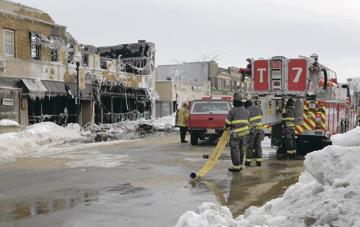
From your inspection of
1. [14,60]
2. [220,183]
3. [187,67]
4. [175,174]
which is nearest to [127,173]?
[175,174]

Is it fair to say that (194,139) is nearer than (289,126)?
No

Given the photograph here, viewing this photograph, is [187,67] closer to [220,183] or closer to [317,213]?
[220,183]

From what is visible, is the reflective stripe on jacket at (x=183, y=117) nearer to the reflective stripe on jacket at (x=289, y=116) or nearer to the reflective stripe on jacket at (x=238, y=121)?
the reflective stripe on jacket at (x=289, y=116)

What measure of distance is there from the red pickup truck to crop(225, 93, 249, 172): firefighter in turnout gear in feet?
24.9

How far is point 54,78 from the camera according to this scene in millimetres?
26750

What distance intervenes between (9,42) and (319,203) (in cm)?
2114

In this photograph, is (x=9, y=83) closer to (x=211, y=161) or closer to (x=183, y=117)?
(x=183, y=117)

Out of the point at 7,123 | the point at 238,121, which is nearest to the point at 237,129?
the point at 238,121

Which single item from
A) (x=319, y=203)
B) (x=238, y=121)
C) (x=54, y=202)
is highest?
(x=238, y=121)

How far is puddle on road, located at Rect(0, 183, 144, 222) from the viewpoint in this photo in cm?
781

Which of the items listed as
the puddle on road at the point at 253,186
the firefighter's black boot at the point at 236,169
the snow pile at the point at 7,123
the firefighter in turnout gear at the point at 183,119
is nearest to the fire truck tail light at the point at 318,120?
the puddle on road at the point at 253,186

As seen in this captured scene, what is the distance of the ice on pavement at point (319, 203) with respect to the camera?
17.1 feet

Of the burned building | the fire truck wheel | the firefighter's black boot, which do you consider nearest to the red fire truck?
the firefighter's black boot

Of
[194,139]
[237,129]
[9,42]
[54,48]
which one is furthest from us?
[54,48]
